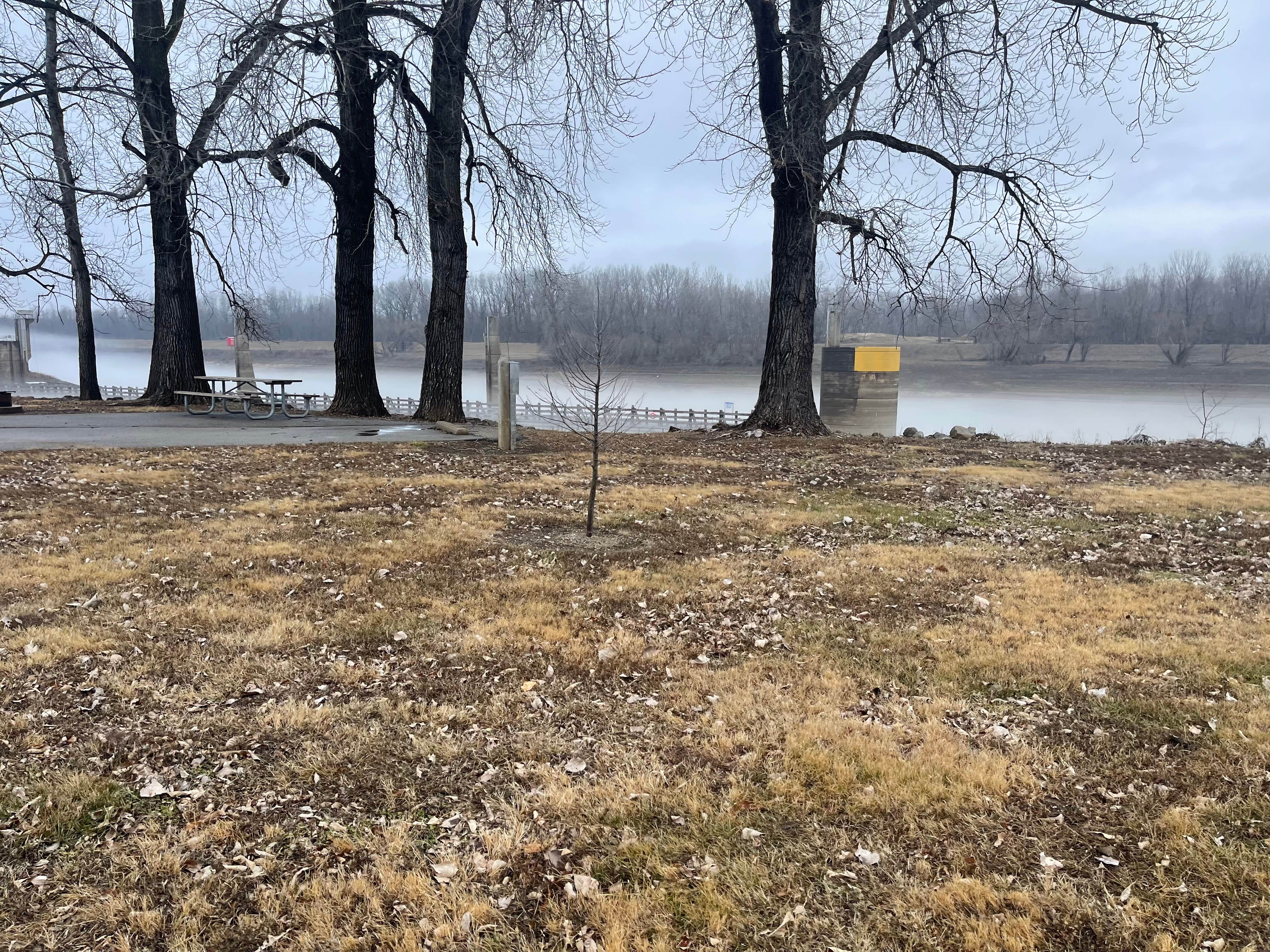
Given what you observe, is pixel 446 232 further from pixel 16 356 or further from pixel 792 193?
pixel 16 356

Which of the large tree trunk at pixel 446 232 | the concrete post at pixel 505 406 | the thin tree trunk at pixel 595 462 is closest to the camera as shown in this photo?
the thin tree trunk at pixel 595 462

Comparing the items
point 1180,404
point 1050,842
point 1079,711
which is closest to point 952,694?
point 1079,711

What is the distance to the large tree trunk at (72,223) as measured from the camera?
18.7 m

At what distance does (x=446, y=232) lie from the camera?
598 inches

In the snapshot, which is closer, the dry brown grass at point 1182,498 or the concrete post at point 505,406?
the dry brown grass at point 1182,498

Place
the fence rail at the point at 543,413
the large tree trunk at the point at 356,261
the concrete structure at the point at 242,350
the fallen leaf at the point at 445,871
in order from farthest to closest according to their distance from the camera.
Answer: the fence rail at the point at 543,413 < the concrete structure at the point at 242,350 < the large tree trunk at the point at 356,261 < the fallen leaf at the point at 445,871

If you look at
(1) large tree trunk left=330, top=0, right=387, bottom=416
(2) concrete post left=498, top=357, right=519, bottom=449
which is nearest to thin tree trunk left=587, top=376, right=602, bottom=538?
(2) concrete post left=498, top=357, right=519, bottom=449

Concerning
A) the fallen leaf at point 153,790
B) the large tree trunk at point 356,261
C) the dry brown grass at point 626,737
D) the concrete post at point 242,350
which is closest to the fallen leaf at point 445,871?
the dry brown grass at point 626,737

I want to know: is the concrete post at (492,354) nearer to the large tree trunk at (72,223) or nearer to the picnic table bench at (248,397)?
the picnic table bench at (248,397)

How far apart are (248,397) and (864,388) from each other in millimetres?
15149

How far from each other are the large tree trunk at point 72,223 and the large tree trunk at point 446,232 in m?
7.89

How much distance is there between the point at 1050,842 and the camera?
3020 millimetres

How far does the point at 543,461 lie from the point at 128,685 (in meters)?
7.67

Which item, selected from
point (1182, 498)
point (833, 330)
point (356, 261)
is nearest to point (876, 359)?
point (833, 330)
